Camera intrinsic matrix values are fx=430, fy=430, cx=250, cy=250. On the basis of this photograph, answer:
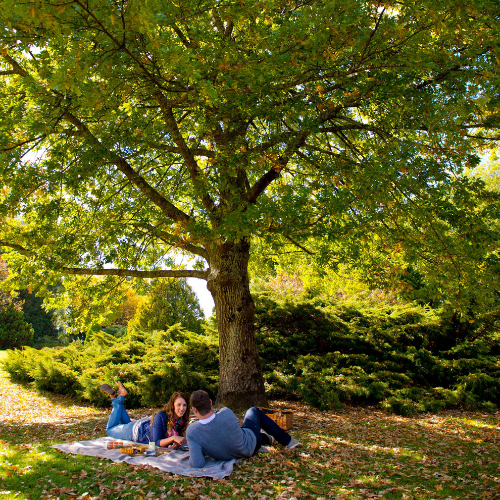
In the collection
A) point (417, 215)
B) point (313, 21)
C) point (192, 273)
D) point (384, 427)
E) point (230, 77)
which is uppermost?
A: point (313, 21)

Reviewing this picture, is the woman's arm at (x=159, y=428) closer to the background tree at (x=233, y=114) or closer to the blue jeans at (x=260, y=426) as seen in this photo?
the blue jeans at (x=260, y=426)

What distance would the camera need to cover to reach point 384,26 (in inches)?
230

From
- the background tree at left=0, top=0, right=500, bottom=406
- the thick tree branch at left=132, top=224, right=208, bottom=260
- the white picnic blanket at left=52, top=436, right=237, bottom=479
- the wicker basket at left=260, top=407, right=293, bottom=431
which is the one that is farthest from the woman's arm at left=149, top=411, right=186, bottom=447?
the thick tree branch at left=132, top=224, right=208, bottom=260

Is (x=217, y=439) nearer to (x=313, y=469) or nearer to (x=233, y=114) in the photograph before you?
(x=313, y=469)

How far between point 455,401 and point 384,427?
10.8ft

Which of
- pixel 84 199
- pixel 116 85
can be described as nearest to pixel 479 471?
pixel 116 85

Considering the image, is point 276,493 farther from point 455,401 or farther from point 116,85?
point 455,401

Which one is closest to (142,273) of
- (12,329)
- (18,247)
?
(18,247)

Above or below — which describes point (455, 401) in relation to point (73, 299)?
below

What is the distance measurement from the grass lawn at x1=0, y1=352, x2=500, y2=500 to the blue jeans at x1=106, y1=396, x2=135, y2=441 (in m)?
0.85

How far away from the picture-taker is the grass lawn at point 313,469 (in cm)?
440

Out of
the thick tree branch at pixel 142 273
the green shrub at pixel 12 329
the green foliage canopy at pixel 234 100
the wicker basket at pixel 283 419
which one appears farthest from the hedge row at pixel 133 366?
the green shrub at pixel 12 329

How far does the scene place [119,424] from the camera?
252 inches

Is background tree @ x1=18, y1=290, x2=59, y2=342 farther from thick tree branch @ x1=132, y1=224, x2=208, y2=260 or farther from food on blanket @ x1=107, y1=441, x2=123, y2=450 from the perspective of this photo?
food on blanket @ x1=107, y1=441, x2=123, y2=450
